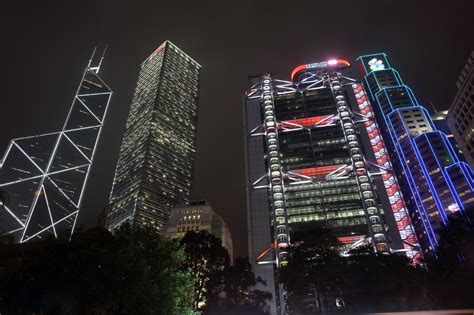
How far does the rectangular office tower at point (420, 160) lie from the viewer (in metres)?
88.0

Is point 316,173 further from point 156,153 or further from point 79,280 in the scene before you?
point 156,153

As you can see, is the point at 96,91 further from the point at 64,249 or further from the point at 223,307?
the point at 64,249

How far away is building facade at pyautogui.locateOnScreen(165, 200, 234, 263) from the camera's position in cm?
11969

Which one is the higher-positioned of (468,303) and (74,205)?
(74,205)

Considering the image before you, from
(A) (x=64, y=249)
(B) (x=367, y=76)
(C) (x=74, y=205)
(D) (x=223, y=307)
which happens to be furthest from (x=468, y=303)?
(B) (x=367, y=76)

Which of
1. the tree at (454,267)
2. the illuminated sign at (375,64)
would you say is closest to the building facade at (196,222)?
the tree at (454,267)

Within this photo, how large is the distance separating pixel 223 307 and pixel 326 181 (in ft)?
185

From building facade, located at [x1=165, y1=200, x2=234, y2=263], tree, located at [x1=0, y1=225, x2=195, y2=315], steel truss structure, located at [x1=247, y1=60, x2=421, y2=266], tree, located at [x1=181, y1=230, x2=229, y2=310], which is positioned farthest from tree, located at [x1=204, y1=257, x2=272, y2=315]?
building facade, located at [x1=165, y1=200, x2=234, y2=263]

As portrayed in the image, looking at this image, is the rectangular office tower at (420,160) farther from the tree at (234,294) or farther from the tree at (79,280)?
the tree at (79,280)

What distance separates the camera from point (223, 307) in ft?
125

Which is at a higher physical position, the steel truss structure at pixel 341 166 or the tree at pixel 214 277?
the steel truss structure at pixel 341 166

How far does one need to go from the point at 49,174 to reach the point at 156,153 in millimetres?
70457

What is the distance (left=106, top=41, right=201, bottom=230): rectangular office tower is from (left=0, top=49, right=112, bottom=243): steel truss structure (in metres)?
44.6

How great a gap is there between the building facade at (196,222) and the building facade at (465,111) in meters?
77.5
